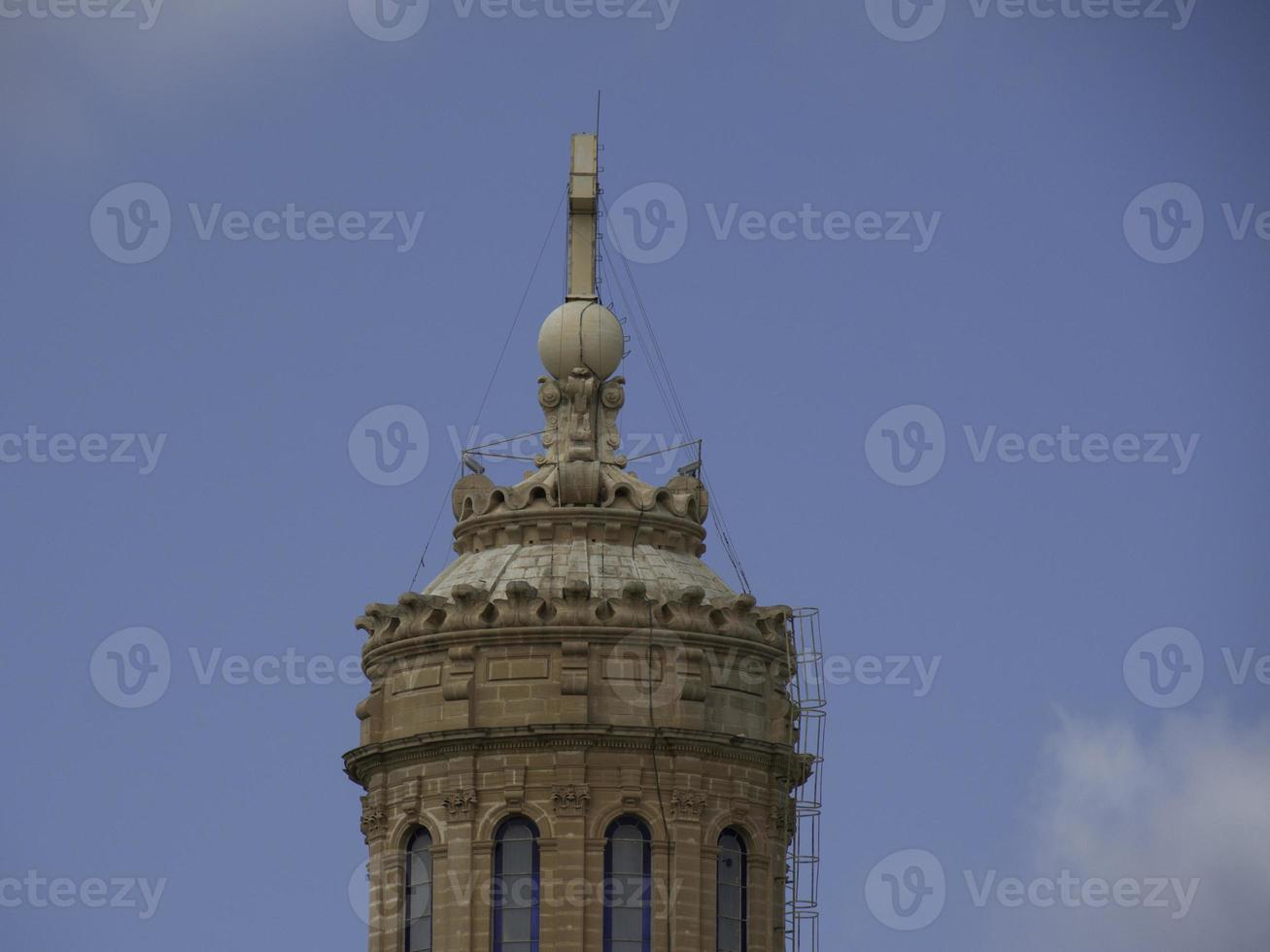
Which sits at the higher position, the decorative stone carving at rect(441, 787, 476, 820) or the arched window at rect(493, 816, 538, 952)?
the decorative stone carving at rect(441, 787, 476, 820)

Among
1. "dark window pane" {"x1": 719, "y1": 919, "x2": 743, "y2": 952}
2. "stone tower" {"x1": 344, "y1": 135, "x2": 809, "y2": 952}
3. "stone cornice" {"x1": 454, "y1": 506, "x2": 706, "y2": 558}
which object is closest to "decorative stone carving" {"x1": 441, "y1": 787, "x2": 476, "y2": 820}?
"stone tower" {"x1": 344, "y1": 135, "x2": 809, "y2": 952}

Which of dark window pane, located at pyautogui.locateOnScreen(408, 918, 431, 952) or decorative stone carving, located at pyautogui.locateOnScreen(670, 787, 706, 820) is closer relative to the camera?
decorative stone carving, located at pyautogui.locateOnScreen(670, 787, 706, 820)

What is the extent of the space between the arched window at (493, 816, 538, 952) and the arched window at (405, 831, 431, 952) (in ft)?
6.87

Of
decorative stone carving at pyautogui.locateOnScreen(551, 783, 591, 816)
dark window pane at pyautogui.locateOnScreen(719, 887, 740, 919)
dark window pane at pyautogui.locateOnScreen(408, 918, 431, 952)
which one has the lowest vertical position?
dark window pane at pyautogui.locateOnScreen(408, 918, 431, 952)

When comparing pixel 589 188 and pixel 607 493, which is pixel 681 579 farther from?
pixel 589 188

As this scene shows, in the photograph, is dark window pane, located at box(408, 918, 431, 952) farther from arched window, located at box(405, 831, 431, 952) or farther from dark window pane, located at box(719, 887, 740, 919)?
dark window pane, located at box(719, 887, 740, 919)

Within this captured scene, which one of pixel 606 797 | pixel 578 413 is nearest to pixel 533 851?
pixel 606 797

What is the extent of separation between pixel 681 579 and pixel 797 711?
4739mm

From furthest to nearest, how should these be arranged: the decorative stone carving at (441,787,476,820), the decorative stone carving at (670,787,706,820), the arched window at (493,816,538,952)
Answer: the decorative stone carving at (670,787,706,820) < the decorative stone carving at (441,787,476,820) < the arched window at (493,816,538,952)

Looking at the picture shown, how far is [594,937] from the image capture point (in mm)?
131625

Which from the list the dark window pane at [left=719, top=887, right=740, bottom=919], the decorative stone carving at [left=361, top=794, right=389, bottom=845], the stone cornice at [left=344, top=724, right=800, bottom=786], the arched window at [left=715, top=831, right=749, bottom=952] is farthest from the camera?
the decorative stone carving at [left=361, top=794, right=389, bottom=845]

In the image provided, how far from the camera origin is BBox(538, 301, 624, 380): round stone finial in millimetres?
138000

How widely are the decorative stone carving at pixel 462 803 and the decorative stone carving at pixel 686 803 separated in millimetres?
5260

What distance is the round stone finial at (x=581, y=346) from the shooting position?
453 feet
